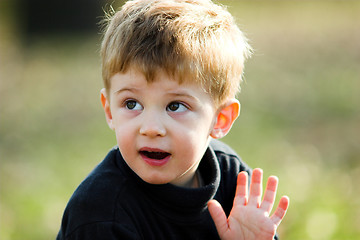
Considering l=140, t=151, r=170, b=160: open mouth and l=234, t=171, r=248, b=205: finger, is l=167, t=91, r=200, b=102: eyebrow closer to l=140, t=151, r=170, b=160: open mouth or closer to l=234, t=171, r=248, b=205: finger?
l=140, t=151, r=170, b=160: open mouth

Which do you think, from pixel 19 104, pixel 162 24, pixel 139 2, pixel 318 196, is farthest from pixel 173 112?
pixel 19 104

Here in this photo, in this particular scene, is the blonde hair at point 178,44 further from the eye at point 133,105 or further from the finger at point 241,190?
the finger at point 241,190

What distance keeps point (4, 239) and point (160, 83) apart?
1.90 metres

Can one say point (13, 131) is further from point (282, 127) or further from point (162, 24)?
point (162, 24)

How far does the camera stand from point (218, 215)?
245 centimetres

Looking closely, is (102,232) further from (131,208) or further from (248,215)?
(248,215)

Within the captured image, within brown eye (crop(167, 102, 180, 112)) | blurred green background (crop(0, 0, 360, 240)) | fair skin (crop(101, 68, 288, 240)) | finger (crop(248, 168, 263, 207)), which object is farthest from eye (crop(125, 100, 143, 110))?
blurred green background (crop(0, 0, 360, 240))

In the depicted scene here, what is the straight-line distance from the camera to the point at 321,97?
22.0 ft

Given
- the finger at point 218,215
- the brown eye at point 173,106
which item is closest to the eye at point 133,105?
the brown eye at point 173,106

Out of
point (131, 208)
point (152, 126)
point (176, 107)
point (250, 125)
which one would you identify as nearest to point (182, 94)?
point (176, 107)

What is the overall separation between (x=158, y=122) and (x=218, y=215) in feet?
1.69

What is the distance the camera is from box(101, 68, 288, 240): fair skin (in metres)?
2.24

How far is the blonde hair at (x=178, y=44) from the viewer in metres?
2.26

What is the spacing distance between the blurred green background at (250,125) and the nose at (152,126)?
5.73 feet
